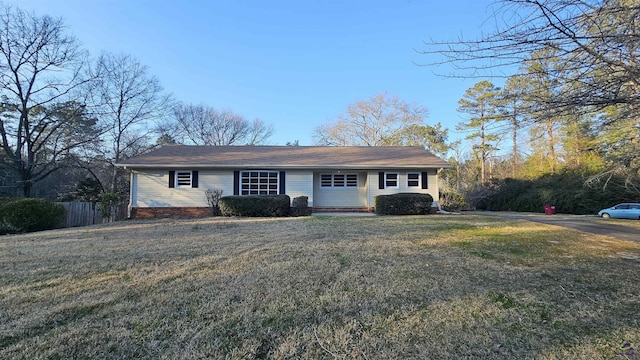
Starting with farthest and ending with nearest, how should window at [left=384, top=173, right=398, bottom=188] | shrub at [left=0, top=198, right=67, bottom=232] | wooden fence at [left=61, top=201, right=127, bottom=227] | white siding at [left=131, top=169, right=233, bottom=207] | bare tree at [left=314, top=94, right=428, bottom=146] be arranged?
1. bare tree at [left=314, top=94, right=428, bottom=146]
2. window at [left=384, top=173, right=398, bottom=188]
3. white siding at [left=131, top=169, right=233, bottom=207]
4. wooden fence at [left=61, top=201, right=127, bottom=227]
5. shrub at [left=0, top=198, right=67, bottom=232]

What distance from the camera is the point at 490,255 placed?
5203 mm

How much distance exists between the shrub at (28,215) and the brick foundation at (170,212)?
9.79ft

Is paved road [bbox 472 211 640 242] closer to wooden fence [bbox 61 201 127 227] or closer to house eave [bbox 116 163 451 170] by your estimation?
house eave [bbox 116 163 451 170]

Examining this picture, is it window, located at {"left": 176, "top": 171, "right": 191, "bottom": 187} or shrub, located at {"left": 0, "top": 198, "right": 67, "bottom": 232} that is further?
window, located at {"left": 176, "top": 171, "right": 191, "bottom": 187}

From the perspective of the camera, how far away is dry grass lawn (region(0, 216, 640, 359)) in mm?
2346

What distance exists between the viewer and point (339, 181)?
16.0 m

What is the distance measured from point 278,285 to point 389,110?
28084 mm

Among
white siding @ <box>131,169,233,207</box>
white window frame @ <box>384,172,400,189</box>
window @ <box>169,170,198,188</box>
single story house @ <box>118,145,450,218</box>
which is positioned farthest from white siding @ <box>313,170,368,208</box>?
window @ <box>169,170,198,188</box>

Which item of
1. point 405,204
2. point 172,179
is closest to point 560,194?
point 405,204

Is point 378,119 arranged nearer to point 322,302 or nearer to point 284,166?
point 284,166

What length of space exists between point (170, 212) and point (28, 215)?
4.90 m

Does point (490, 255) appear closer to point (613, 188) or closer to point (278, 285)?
point (278, 285)

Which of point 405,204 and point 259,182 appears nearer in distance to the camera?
point 405,204

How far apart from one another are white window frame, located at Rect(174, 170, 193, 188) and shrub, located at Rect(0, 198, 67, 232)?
15.2 feet
